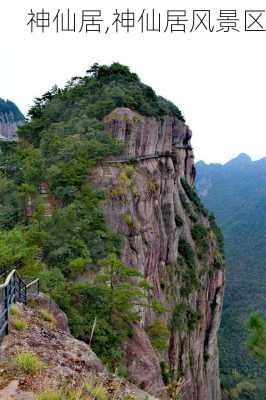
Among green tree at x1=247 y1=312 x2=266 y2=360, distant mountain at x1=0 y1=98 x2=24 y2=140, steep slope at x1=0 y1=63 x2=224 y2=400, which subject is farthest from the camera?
distant mountain at x1=0 y1=98 x2=24 y2=140

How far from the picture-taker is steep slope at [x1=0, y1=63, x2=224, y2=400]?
14.2 metres

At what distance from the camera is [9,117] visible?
119 metres

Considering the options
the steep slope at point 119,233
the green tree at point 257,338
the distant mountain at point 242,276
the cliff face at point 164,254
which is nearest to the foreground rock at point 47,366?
the steep slope at point 119,233

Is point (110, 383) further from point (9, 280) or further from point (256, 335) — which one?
point (256, 335)

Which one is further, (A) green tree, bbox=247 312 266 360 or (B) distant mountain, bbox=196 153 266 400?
(B) distant mountain, bbox=196 153 266 400

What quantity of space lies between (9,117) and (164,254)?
340 feet

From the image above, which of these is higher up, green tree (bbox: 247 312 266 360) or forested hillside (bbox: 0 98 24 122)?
forested hillside (bbox: 0 98 24 122)

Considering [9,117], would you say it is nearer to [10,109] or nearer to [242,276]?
[10,109]

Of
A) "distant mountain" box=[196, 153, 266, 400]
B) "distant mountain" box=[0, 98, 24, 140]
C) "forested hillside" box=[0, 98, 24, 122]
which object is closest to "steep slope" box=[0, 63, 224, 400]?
"distant mountain" box=[196, 153, 266, 400]

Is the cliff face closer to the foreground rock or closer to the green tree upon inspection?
the green tree

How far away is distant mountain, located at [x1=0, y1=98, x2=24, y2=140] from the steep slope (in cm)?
7176

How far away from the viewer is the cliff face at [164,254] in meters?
19.7

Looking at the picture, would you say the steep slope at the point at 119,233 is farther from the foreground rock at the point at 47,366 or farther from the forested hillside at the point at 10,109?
the forested hillside at the point at 10,109

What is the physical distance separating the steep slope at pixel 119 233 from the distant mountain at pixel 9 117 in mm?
71758
